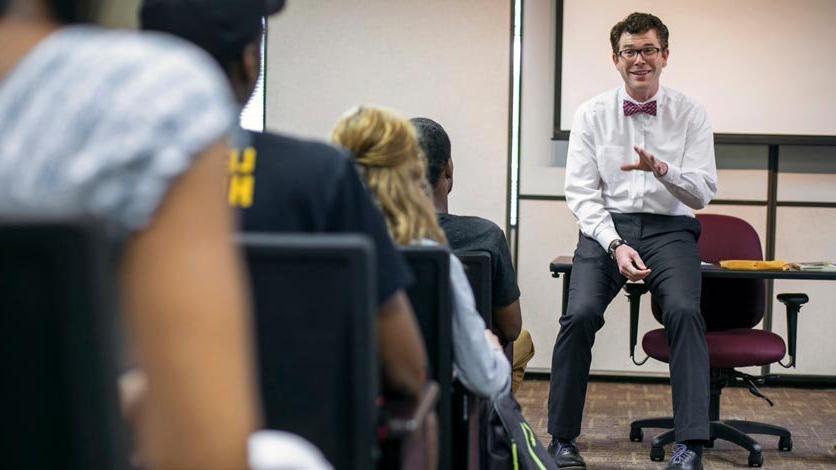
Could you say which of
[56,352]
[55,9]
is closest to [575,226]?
[55,9]

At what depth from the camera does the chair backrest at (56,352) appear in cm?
63

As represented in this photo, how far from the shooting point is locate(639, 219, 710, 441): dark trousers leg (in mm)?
3359

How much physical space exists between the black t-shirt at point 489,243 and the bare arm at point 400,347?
1.09 meters

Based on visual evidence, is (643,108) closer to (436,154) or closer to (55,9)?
(436,154)

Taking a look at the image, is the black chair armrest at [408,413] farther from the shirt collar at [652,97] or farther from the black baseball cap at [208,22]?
the shirt collar at [652,97]

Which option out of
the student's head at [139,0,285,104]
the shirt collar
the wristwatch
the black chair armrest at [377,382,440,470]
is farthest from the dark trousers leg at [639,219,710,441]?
the student's head at [139,0,285,104]

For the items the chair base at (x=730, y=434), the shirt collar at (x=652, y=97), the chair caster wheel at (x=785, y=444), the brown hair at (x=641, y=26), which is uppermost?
the brown hair at (x=641, y=26)

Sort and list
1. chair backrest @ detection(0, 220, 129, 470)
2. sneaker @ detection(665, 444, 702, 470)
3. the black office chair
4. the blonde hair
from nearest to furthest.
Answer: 1. chair backrest @ detection(0, 220, 129, 470)
2. the blonde hair
3. the black office chair
4. sneaker @ detection(665, 444, 702, 470)

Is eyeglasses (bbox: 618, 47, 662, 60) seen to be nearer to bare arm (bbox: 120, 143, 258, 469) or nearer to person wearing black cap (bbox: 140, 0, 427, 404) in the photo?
person wearing black cap (bbox: 140, 0, 427, 404)

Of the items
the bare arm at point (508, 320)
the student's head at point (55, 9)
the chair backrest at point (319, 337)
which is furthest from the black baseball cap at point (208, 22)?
the bare arm at point (508, 320)

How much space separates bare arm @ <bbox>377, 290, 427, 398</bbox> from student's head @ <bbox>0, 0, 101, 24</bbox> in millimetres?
668

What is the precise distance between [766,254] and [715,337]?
1.72 metres

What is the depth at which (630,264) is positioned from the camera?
3.52 metres

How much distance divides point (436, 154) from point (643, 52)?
4.42 feet
